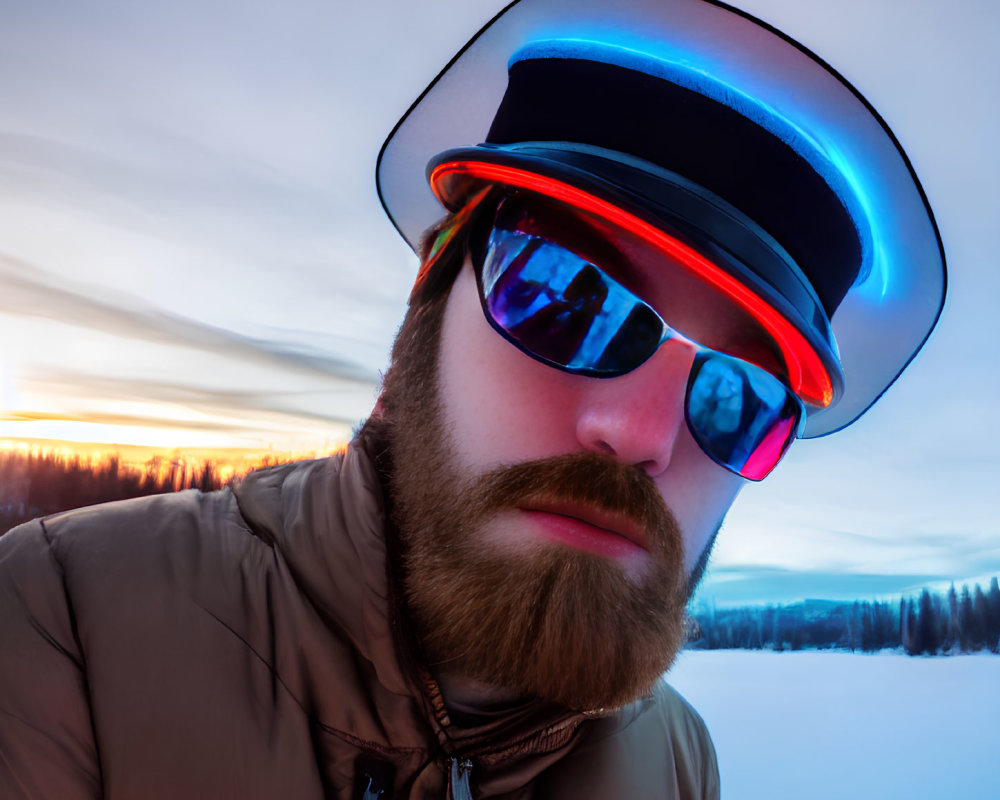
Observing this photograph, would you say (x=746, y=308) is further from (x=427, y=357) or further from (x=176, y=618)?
(x=176, y=618)

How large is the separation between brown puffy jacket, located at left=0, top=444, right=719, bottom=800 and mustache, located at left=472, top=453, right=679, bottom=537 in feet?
0.62

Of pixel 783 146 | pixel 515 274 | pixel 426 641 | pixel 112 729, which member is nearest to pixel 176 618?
pixel 112 729

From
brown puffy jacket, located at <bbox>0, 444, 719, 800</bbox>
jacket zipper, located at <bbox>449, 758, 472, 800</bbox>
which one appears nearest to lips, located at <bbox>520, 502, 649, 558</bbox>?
brown puffy jacket, located at <bbox>0, 444, 719, 800</bbox>

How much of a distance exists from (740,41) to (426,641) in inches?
39.9

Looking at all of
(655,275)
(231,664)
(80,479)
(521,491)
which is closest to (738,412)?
(655,275)

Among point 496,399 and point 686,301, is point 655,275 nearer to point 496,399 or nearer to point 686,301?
point 686,301

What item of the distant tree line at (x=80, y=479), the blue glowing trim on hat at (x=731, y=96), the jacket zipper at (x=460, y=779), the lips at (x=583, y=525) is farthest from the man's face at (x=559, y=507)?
the distant tree line at (x=80, y=479)

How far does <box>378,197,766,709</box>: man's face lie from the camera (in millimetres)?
833

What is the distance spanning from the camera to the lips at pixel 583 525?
0.85 m

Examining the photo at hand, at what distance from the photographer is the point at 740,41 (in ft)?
3.13

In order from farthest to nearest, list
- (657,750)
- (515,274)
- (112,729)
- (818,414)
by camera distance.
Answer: (818,414), (657,750), (515,274), (112,729)

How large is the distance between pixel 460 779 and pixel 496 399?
1.81 feet

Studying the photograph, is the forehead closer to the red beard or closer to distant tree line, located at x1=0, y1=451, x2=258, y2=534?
the red beard

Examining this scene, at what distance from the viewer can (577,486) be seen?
85 cm
